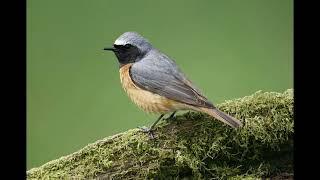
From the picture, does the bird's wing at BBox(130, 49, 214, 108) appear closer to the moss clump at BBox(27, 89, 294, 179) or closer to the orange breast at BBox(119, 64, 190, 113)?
the orange breast at BBox(119, 64, 190, 113)

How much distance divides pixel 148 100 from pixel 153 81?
0.17 m

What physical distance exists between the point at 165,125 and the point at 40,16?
16.2 feet

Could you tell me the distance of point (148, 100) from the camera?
5832 millimetres

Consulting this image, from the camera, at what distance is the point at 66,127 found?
7.86m

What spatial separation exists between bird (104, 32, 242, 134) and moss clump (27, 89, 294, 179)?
329 millimetres

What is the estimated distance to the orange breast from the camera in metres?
5.70

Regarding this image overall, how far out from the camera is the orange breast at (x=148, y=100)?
570 centimetres

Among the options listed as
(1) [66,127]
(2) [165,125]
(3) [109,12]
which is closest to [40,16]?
(3) [109,12]

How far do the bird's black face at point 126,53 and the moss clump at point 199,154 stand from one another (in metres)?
1.37

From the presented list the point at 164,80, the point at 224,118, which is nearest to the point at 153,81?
the point at 164,80

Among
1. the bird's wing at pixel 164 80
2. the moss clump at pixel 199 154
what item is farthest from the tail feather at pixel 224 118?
the bird's wing at pixel 164 80

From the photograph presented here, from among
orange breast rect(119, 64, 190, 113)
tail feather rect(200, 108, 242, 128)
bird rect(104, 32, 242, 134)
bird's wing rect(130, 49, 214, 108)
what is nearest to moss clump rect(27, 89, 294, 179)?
tail feather rect(200, 108, 242, 128)

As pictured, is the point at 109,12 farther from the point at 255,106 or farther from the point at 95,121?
the point at 255,106

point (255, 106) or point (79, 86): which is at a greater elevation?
point (79, 86)
